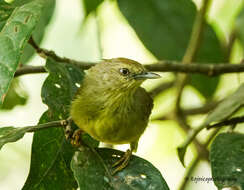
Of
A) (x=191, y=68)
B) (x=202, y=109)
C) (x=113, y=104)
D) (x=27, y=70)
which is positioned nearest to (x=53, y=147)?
(x=113, y=104)

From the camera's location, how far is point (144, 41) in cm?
442

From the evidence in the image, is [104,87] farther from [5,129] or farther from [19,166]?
[19,166]

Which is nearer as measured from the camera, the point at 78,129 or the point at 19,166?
the point at 78,129

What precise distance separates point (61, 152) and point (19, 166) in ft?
10.3

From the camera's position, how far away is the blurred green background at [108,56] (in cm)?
609

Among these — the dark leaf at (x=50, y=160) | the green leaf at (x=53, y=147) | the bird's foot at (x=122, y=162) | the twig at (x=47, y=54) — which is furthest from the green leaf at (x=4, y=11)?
the bird's foot at (x=122, y=162)

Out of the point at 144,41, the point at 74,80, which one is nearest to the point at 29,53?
the point at 74,80

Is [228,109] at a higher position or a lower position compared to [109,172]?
higher

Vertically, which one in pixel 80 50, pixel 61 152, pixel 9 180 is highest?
pixel 61 152

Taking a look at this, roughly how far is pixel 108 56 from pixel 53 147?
3.57m

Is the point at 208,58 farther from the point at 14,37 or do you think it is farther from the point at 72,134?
the point at 14,37

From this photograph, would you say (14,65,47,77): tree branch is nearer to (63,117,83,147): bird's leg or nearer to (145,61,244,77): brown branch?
(63,117,83,147): bird's leg

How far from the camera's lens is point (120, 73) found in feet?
12.4

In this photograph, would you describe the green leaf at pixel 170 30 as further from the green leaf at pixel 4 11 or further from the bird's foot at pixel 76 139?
the green leaf at pixel 4 11
